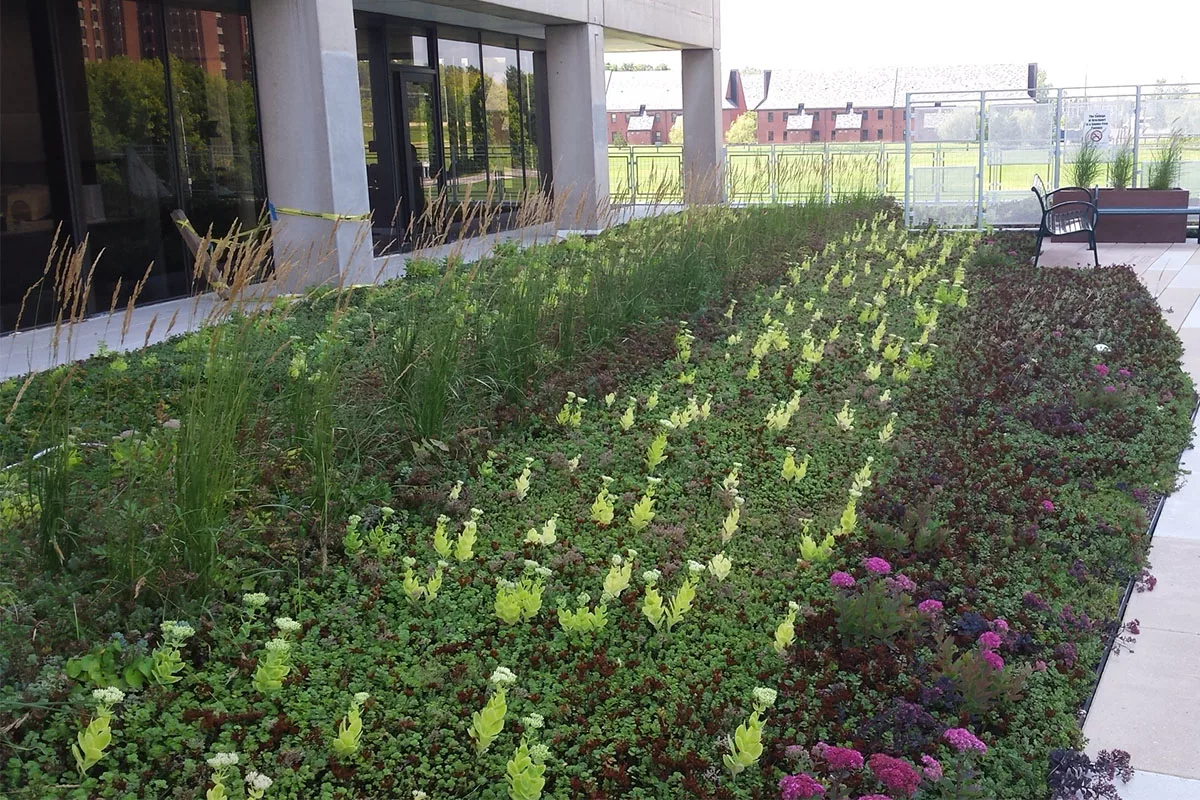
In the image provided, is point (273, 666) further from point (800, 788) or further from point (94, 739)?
point (800, 788)

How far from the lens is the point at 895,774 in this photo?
2.56m

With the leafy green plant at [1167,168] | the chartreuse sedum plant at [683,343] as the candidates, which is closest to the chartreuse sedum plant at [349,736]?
the chartreuse sedum plant at [683,343]

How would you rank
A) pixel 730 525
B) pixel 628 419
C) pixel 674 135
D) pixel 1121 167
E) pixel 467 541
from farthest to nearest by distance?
pixel 674 135
pixel 1121 167
pixel 628 419
pixel 730 525
pixel 467 541

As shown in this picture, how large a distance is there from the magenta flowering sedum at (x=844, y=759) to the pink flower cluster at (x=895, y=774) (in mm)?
37

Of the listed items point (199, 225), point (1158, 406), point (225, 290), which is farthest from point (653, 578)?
point (199, 225)

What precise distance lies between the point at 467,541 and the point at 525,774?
126 cm

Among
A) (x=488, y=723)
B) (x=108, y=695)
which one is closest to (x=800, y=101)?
(x=488, y=723)

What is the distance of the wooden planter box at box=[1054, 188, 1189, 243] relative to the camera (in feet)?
44.1

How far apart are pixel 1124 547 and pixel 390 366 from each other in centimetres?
288

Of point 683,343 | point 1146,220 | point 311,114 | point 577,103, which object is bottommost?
point 683,343

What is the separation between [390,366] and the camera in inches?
177

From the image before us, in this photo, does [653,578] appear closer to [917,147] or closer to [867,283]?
[867,283]

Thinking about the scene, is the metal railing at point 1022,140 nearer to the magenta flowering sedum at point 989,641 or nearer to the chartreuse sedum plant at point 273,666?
the magenta flowering sedum at point 989,641

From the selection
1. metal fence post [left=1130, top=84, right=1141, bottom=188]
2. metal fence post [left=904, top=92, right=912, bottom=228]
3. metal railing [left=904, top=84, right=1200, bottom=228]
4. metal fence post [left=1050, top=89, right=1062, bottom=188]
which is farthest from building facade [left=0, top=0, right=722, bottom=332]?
metal fence post [left=1130, top=84, right=1141, bottom=188]
